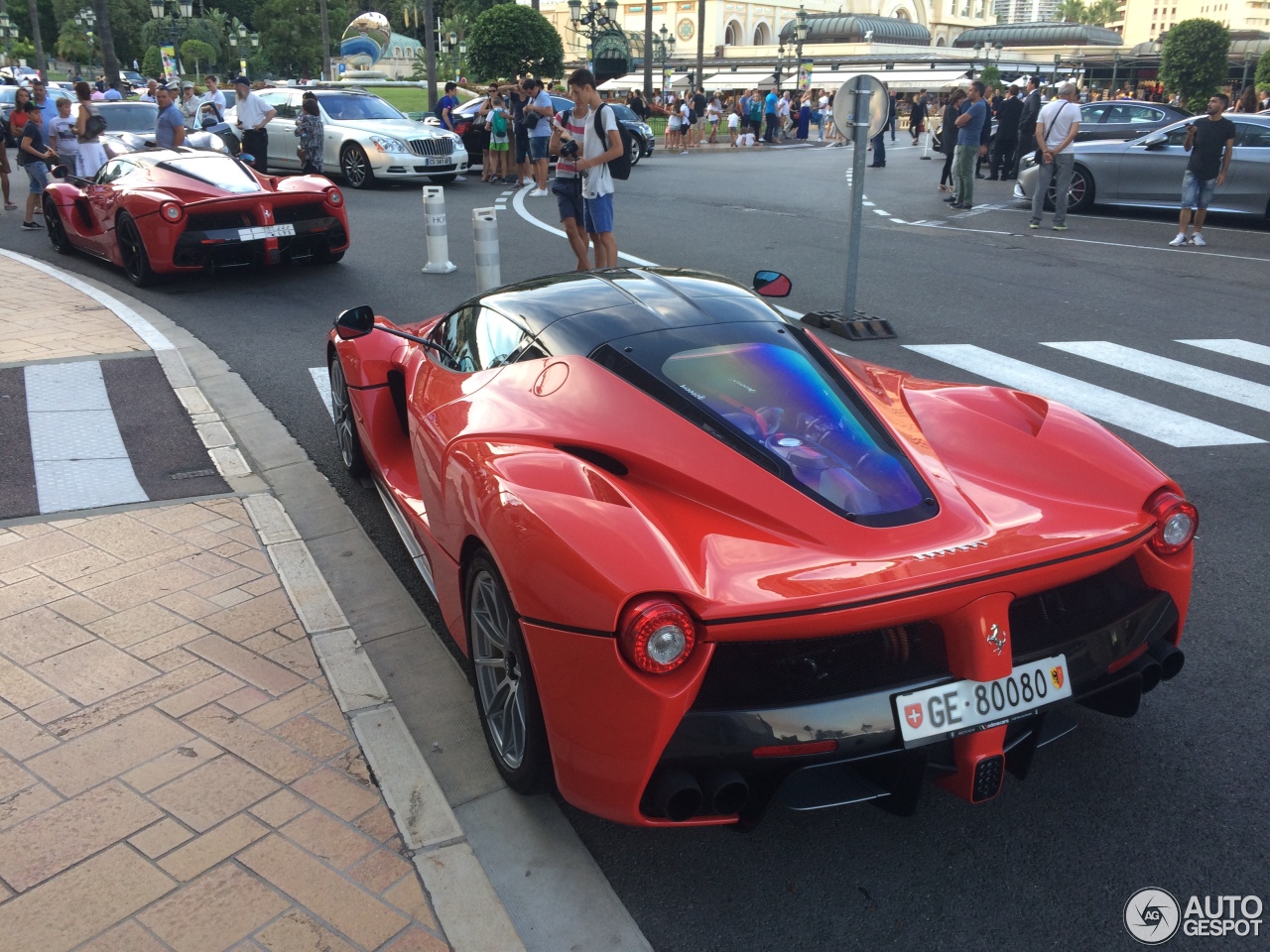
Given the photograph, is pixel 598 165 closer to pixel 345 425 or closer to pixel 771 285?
pixel 345 425

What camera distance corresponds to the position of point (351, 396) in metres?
5.15

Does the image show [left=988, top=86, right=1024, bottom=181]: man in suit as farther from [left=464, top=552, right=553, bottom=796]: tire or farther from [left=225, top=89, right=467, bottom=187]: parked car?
[left=464, top=552, right=553, bottom=796]: tire

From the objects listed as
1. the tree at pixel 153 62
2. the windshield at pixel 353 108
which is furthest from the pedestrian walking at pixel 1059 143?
the tree at pixel 153 62

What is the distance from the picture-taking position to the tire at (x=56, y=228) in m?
11.8

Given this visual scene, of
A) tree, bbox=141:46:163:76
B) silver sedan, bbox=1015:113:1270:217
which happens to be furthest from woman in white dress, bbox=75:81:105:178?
tree, bbox=141:46:163:76

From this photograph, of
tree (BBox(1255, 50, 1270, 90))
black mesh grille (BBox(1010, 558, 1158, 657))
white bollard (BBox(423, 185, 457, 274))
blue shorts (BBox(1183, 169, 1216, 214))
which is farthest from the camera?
tree (BBox(1255, 50, 1270, 90))

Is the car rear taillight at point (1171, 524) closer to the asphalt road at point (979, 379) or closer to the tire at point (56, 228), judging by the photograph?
the asphalt road at point (979, 379)

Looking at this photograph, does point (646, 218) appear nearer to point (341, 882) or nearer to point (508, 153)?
point (508, 153)

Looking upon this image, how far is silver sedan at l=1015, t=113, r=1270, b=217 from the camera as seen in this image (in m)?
14.5

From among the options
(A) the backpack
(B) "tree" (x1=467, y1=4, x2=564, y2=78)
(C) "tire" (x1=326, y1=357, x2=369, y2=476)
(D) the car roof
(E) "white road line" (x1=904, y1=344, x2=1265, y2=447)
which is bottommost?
(E) "white road line" (x1=904, y1=344, x2=1265, y2=447)

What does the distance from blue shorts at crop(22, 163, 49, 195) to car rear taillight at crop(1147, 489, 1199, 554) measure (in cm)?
1508

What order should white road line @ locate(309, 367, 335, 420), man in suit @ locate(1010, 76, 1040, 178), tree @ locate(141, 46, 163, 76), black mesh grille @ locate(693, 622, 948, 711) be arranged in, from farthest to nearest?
tree @ locate(141, 46, 163, 76)
man in suit @ locate(1010, 76, 1040, 178)
white road line @ locate(309, 367, 335, 420)
black mesh grille @ locate(693, 622, 948, 711)

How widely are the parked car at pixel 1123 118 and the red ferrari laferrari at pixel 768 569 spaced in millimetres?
Result: 17775

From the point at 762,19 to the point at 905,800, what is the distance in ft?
439
